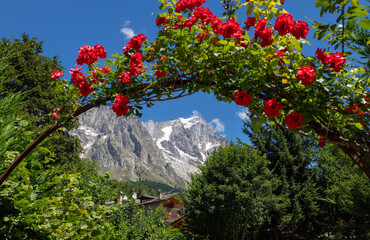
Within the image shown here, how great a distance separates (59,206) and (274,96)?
2455 mm

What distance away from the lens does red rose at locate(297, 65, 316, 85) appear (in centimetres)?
182

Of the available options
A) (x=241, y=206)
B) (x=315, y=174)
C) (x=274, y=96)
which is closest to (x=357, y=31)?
(x=274, y=96)

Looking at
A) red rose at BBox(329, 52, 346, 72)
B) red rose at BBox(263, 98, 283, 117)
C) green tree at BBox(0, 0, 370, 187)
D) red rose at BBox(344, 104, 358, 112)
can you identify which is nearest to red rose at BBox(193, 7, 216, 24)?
green tree at BBox(0, 0, 370, 187)

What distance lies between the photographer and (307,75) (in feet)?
5.97

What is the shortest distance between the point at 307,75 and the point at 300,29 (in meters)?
0.40

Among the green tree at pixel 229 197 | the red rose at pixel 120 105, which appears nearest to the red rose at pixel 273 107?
the red rose at pixel 120 105

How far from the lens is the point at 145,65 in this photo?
2.56 metres

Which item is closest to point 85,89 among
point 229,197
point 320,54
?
point 320,54

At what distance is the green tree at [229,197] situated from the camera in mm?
12094

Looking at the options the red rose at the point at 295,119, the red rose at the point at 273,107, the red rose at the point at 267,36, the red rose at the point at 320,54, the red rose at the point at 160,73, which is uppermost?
the red rose at the point at 267,36

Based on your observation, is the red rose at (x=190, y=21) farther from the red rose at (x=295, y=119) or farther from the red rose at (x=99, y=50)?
the red rose at (x=295, y=119)

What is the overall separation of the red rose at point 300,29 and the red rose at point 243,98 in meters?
0.60

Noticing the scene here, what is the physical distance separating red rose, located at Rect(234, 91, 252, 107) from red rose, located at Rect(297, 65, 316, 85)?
42 centimetres

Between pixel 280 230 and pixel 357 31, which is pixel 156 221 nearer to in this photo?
pixel 357 31
